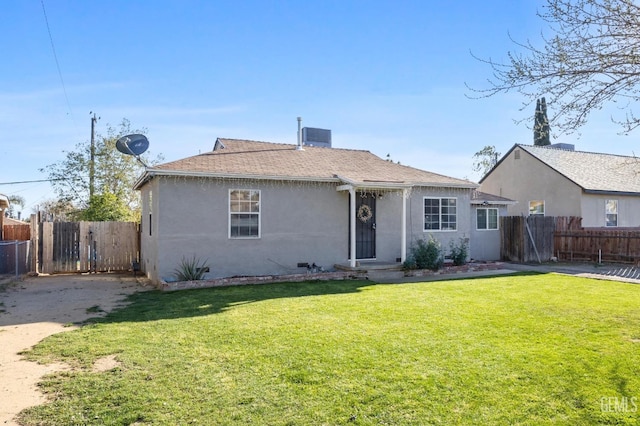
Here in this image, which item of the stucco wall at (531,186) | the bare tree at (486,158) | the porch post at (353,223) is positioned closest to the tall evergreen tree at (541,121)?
the porch post at (353,223)

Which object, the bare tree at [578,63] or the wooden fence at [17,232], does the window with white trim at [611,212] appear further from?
the wooden fence at [17,232]

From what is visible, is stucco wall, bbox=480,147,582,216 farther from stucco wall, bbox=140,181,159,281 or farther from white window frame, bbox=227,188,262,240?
stucco wall, bbox=140,181,159,281

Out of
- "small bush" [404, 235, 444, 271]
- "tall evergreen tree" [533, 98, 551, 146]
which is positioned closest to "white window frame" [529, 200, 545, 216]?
"small bush" [404, 235, 444, 271]

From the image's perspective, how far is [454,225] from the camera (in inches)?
587

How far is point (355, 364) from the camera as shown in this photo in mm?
4715

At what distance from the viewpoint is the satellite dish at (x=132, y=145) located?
40.1ft

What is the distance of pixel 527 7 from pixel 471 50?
1341mm

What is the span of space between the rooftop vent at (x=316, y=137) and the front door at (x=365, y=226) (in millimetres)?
4771

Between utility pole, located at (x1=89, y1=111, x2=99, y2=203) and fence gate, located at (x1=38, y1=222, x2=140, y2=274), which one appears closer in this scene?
fence gate, located at (x1=38, y1=222, x2=140, y2=274)

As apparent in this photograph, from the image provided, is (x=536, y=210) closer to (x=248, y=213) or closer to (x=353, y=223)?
(x=353, y=223)

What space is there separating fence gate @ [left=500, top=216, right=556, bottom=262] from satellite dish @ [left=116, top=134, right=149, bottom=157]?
46.3ft

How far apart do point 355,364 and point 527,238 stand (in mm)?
15254

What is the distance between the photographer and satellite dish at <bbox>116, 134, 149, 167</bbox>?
12.2 m

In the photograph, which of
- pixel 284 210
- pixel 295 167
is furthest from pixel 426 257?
pixel 295 167
